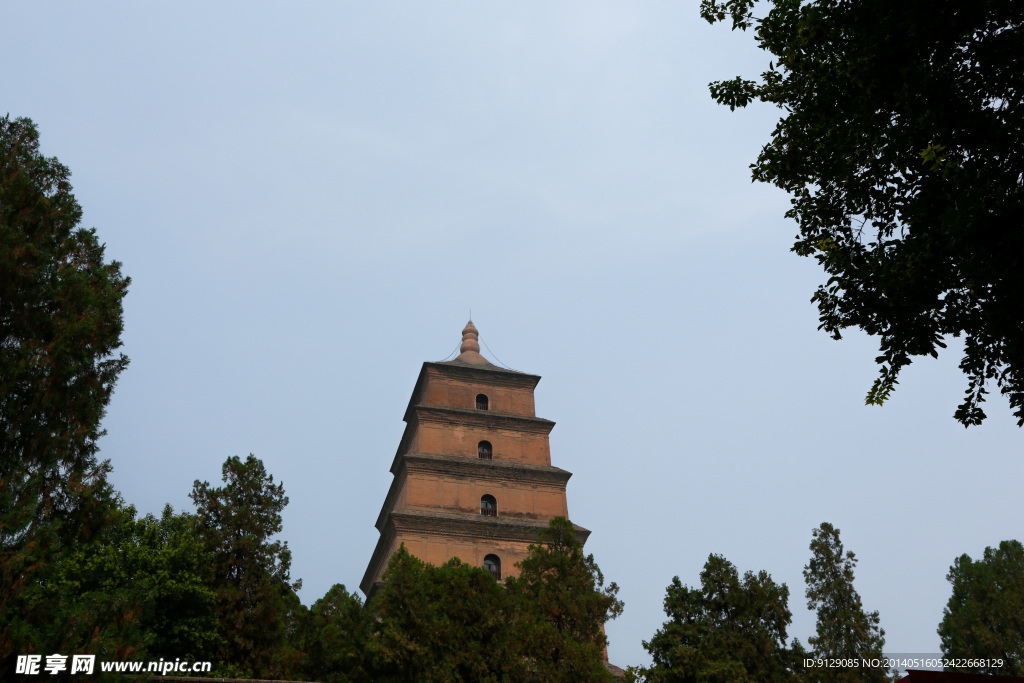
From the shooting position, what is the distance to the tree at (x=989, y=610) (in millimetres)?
28219

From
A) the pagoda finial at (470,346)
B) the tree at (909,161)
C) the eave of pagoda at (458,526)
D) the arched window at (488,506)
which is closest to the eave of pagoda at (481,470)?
the arched window at (488,506)

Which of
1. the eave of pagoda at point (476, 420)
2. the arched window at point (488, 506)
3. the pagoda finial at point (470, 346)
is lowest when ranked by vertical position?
the arched window at point (488, 506)

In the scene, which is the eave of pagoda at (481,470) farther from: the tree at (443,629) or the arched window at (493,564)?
the tree at (443,629)

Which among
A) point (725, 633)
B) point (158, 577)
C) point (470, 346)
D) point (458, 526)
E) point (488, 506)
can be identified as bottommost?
point (725, 633)

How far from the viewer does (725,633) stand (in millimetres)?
18578

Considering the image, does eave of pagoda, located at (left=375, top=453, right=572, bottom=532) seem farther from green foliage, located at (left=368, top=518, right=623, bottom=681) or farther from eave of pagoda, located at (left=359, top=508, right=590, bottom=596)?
green foliage, located at (left=368, top=518, right=623, bottom=681)

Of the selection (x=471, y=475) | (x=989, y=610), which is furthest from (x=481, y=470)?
(x=989, y=610)

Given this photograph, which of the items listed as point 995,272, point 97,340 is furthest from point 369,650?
point 995,272

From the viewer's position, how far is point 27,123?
13.8 metres

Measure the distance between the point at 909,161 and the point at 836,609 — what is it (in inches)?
892

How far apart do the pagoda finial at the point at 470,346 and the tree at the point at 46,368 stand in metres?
23.5

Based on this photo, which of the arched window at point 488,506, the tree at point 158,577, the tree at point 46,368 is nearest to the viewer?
the tree at point 46,368

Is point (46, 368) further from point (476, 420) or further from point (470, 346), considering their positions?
point (470, 346)

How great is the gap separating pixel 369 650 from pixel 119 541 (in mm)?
8312
